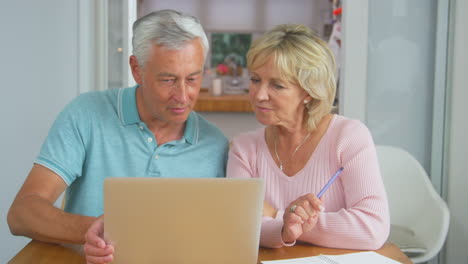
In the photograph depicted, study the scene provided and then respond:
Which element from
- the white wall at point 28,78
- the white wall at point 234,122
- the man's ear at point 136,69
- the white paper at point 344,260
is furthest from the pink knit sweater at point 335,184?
the white wall at point 234,122

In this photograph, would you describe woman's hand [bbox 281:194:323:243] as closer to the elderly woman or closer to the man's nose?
the elderly woman

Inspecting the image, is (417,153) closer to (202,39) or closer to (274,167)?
(274,167)

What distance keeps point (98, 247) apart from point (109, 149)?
629 millimetres

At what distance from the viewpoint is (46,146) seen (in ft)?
5.46

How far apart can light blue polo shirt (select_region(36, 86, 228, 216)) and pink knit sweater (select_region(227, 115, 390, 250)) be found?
0.14 m

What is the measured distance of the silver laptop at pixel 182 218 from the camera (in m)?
1.10

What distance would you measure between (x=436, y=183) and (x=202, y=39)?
171cm

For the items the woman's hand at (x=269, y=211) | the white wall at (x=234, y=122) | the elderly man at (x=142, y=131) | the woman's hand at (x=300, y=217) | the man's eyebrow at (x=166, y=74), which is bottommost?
the white wall at (x=234, y=122)

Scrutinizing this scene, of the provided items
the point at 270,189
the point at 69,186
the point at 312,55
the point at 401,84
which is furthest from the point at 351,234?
the point at 401,84

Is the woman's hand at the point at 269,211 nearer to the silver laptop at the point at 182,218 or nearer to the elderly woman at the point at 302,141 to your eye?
the elderly woman at the point at 302,141

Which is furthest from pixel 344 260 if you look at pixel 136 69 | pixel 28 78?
pixel 28 78

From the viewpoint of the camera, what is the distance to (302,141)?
1806 mm

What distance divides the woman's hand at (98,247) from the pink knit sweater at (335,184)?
44 cm

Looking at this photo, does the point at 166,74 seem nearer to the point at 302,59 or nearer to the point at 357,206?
the point at 302,59
